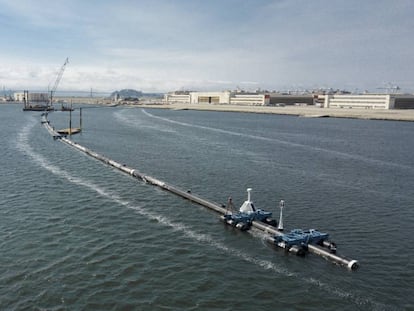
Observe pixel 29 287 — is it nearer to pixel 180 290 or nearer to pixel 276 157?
pixel 180 290

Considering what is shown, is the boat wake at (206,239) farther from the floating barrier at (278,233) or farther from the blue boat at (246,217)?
the blue boat at (246,217)

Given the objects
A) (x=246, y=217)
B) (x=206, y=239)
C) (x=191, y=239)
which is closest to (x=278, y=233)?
(x=246, y=217)

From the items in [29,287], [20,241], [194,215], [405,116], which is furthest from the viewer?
[405,116]

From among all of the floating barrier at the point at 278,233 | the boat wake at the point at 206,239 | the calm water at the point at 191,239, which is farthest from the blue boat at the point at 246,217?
the boat wake at the point at 206,239

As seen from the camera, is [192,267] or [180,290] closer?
[180,290]

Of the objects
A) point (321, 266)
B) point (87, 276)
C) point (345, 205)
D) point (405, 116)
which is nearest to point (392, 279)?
point (321, 266)

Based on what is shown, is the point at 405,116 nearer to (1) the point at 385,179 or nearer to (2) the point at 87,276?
(1) the point at 385,179

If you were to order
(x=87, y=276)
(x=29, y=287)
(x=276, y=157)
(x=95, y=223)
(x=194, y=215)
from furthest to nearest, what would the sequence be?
1. (x=276, y=157)
2. (x=194, y=215)
3. (x=95, y=223)
4. (x=87, y=276)
5. (x=29, y=287)

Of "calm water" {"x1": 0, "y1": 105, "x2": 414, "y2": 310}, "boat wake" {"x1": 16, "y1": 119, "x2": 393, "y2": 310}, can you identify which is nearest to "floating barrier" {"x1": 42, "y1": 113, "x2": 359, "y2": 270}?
"calm water" {"x1": 0, "y1": 105, "x2": 414, "y2": 310}

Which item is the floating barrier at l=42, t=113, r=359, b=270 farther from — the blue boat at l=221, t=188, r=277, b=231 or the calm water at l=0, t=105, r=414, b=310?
the calm water at l=0, t=105, r=414, b=310
